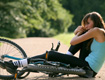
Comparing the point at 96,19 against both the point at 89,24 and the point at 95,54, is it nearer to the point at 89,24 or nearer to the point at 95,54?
the point at 89,24

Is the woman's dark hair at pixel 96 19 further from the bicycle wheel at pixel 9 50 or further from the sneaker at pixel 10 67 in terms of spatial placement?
the sneaker at pixel 10 67

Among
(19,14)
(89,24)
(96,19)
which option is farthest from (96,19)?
(19,14)

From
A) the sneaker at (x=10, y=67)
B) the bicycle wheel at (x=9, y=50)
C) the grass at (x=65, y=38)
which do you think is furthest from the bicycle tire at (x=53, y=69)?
the grass at (x=65, y=38)

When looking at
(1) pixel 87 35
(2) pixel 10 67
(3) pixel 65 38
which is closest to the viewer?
(2) pixel 10 67

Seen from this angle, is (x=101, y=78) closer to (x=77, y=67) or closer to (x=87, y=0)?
(x=77, y=67)

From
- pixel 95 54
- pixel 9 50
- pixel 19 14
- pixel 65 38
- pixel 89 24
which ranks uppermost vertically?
pixel 19 14

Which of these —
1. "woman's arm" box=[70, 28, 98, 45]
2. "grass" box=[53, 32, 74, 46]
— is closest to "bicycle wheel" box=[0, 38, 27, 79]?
"woman's arm" box=[70, 28, 98, 45]

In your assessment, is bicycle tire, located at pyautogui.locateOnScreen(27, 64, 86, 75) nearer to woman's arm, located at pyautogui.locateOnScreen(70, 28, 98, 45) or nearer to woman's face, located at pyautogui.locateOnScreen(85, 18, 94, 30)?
→ woman's arm, located at pyautogui.locateOnScreen(70, 28, 98, 45)

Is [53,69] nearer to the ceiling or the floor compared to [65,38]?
nearer to the floor

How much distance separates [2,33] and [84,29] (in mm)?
19436

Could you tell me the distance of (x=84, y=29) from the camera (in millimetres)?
4414

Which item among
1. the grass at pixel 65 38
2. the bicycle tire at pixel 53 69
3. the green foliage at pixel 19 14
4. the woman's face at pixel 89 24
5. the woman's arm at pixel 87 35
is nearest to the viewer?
the bicycle tire at pixel 53 69

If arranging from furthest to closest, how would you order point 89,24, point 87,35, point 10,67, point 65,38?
point 65,38 < point 89,24 < point 87,35 < point 10,67

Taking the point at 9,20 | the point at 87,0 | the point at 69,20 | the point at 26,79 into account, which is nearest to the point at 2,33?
the point at 9,20
